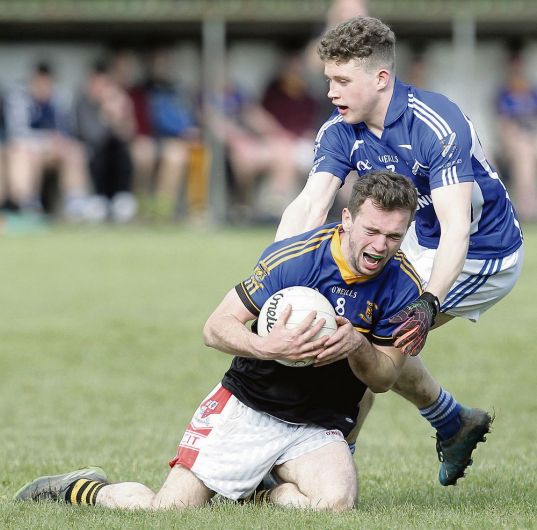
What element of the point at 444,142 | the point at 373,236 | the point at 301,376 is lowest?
the point at 301,376

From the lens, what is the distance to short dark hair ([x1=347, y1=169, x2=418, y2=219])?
18.9 ft

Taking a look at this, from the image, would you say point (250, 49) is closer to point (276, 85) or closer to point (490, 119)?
point (276, 85)

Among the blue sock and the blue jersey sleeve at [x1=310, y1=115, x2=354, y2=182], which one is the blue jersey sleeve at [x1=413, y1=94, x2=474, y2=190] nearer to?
the blue jersey sleeve at [x1=310, y1=115, x2=354, y2=182]

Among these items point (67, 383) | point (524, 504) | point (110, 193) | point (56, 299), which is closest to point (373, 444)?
point (524, 504)

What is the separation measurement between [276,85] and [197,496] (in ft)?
54.4

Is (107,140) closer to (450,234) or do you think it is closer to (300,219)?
(300,219)

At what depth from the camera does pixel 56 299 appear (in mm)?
14727

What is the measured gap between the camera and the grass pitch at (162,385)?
5965mm

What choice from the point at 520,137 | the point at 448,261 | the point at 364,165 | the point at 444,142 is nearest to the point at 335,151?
the point at 364,165

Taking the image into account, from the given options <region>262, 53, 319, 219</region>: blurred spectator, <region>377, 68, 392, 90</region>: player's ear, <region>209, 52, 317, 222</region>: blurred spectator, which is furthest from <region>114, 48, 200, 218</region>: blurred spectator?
<region>377, 68, 392, 90</region>: player's ear

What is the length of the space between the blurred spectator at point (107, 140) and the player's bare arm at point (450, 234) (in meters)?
15.2

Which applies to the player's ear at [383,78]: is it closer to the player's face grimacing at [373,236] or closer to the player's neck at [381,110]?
the player's neck at [381,110]

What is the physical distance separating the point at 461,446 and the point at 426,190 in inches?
55.1

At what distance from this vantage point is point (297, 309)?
→ 227 inches
